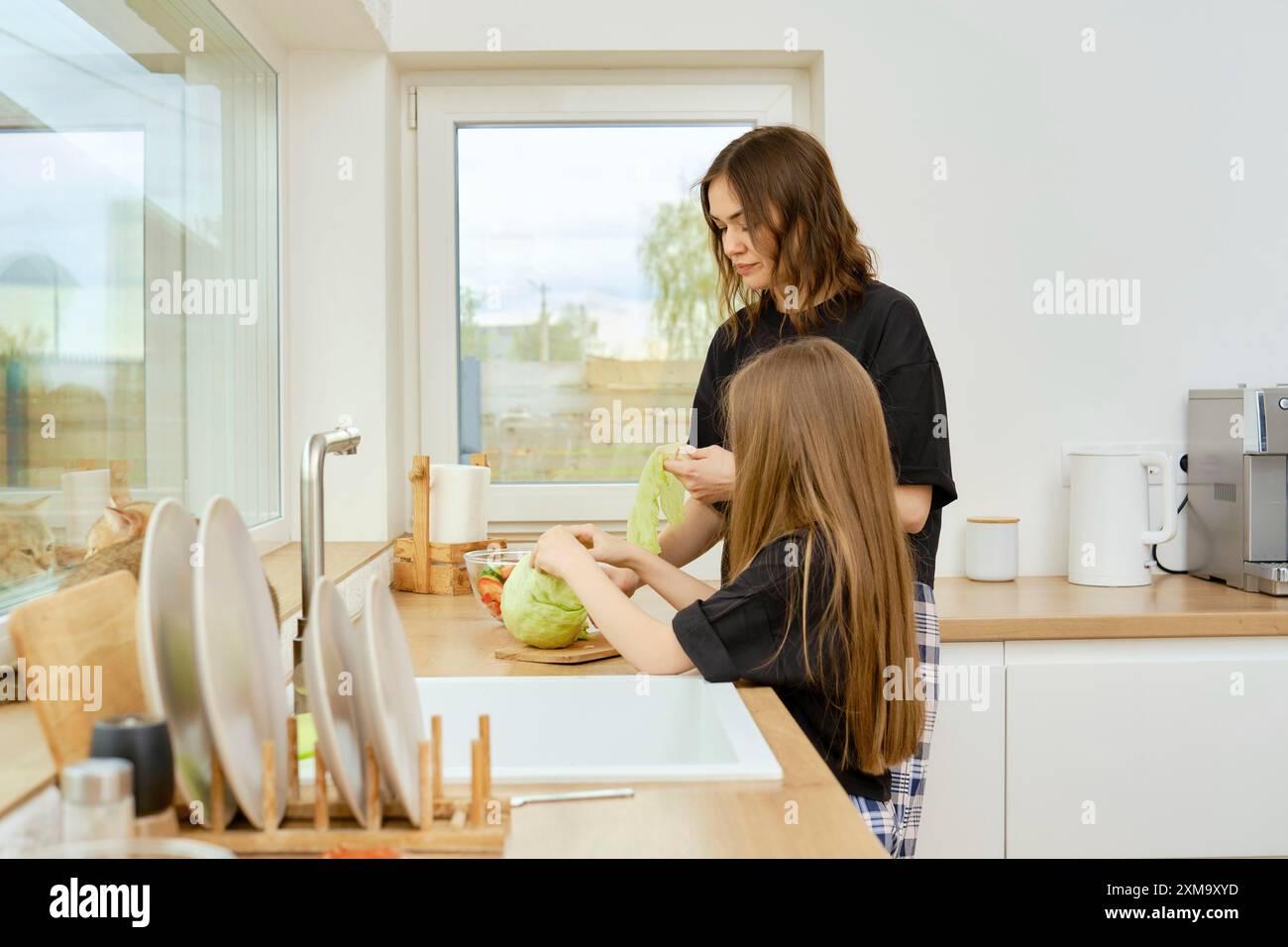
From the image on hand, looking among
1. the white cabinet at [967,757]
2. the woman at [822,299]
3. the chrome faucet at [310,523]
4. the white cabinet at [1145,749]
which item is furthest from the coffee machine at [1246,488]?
the chrome faucet at [310,523]

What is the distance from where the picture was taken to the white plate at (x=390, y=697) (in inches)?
29.7

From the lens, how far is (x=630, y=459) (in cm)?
252

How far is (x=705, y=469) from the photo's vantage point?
1529 mm

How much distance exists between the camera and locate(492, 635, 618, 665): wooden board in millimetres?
1497

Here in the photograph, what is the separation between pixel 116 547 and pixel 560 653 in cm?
64

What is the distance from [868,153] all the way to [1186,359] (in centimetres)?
84

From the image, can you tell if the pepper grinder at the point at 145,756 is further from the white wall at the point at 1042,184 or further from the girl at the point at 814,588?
the white wall at the point at 1042,184

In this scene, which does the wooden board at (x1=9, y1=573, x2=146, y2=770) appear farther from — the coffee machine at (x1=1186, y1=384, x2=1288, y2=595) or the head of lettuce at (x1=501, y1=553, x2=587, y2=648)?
the coffee machine at (x1=1186, y1=384, x2=1288, y2=595)

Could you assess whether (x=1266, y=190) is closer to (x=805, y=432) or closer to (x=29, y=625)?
(x=805, y=432)

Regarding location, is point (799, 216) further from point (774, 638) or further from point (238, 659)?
→ point (238, 659)

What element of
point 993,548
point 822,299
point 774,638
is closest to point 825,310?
point 822,299

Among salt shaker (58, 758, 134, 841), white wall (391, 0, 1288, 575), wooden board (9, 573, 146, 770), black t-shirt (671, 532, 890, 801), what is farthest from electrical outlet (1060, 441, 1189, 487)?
salt shaker (58, 758, 134, 841)
